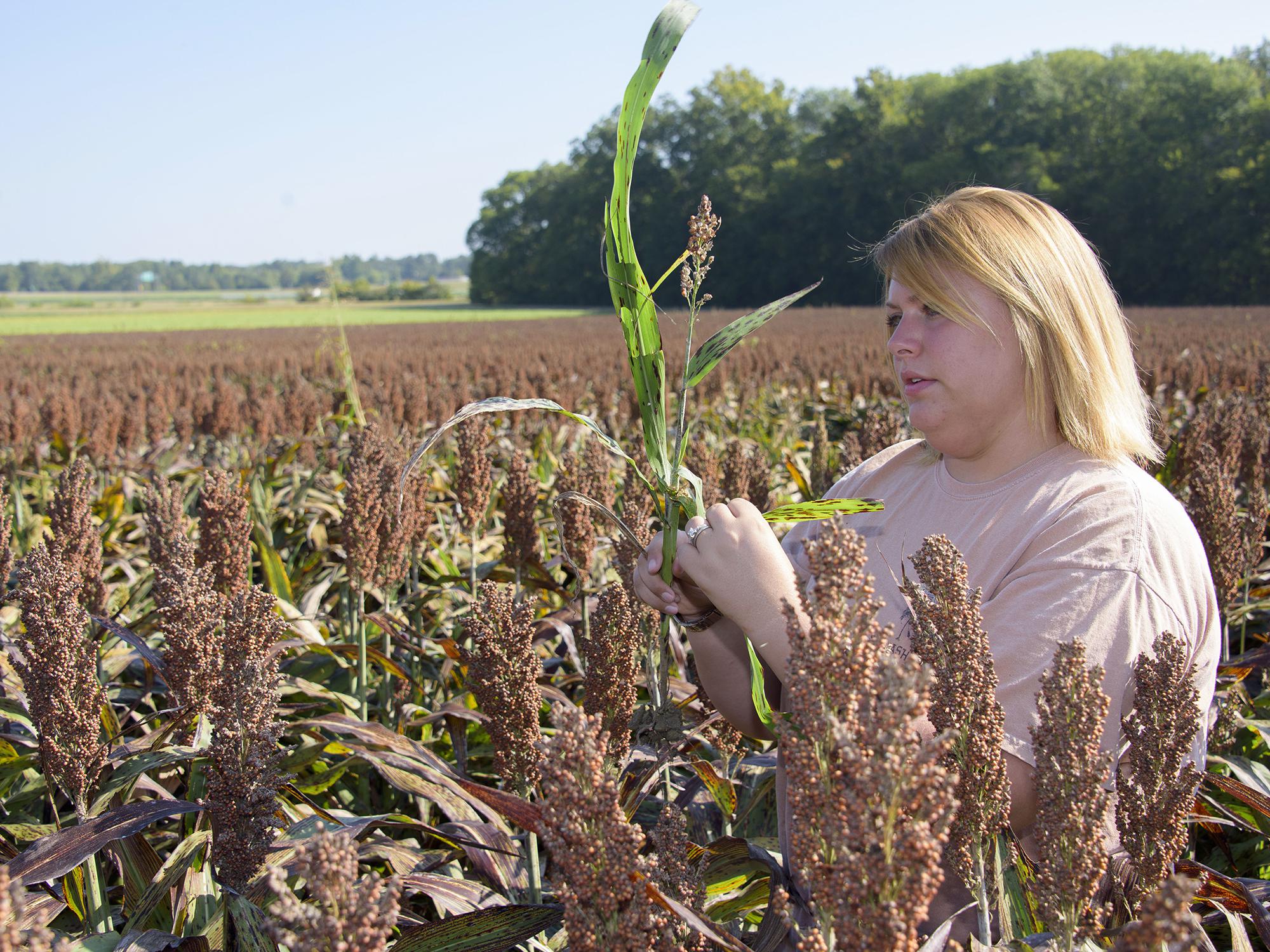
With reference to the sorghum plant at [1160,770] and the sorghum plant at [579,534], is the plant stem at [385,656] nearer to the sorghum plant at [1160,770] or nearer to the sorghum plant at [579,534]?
the sorghum plant at [579,534]

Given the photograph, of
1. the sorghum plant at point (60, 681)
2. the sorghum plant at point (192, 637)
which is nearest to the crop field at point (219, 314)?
the sorghum plant at point (192, 637)

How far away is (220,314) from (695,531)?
6733 cm

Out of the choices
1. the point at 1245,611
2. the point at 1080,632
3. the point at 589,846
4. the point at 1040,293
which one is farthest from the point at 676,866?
the point at 1245,611

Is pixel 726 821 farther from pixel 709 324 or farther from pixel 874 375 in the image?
pixel 709 324

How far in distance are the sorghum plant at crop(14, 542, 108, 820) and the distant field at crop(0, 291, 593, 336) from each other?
1398 inches

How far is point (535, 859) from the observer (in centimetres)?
183

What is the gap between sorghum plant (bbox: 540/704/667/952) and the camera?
2.69ft

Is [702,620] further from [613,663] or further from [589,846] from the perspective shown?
[589,846]

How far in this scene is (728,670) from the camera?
194cm

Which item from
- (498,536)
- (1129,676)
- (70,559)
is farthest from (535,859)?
(498,536)

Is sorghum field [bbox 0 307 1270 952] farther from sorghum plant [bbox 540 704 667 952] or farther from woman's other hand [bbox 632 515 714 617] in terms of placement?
woman's other hand [bbox 632 515 714 617]

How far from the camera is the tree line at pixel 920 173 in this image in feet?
160

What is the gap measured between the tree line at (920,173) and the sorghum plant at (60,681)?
33.0 m

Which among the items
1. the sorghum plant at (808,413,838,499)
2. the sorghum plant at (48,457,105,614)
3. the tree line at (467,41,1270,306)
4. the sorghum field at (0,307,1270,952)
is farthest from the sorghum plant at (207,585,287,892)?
the tree line at (467,41,1270,306)
